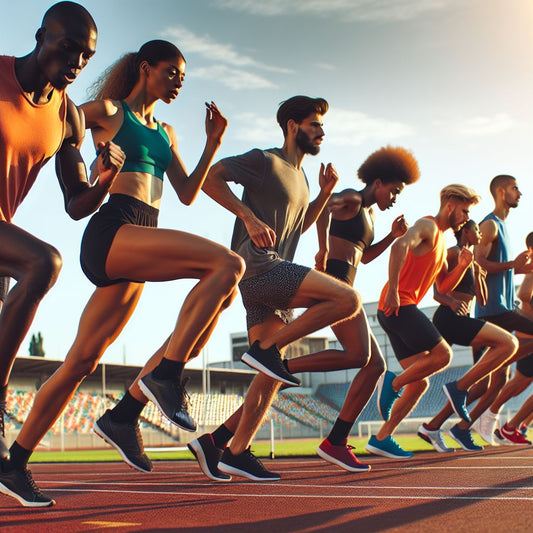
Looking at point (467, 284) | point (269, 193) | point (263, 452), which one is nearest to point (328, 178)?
point (269, 193)

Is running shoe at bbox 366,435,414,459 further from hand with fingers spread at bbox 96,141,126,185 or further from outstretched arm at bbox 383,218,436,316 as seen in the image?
hand with fingers spread at bbox 96,141,126,185

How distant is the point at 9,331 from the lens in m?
3.34

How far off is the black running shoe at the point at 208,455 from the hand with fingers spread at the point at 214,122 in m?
2.16

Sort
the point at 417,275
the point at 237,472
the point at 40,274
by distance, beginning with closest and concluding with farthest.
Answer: the point at 40,274 → the point at 237,472 → the point at 417,275

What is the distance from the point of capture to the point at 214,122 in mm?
4648

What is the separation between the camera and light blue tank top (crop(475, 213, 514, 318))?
9.52m

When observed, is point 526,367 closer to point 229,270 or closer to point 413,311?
point 413,311

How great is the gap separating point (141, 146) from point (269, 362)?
1513 millimetres

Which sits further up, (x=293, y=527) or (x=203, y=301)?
(x=203, y=301)

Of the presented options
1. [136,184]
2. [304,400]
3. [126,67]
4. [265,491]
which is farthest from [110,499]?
[304,400]

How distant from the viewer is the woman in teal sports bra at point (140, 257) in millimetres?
3846

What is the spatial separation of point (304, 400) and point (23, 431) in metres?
54.2

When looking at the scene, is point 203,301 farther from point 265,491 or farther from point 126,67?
point 126,67

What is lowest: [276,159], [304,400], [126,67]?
[304,400]
